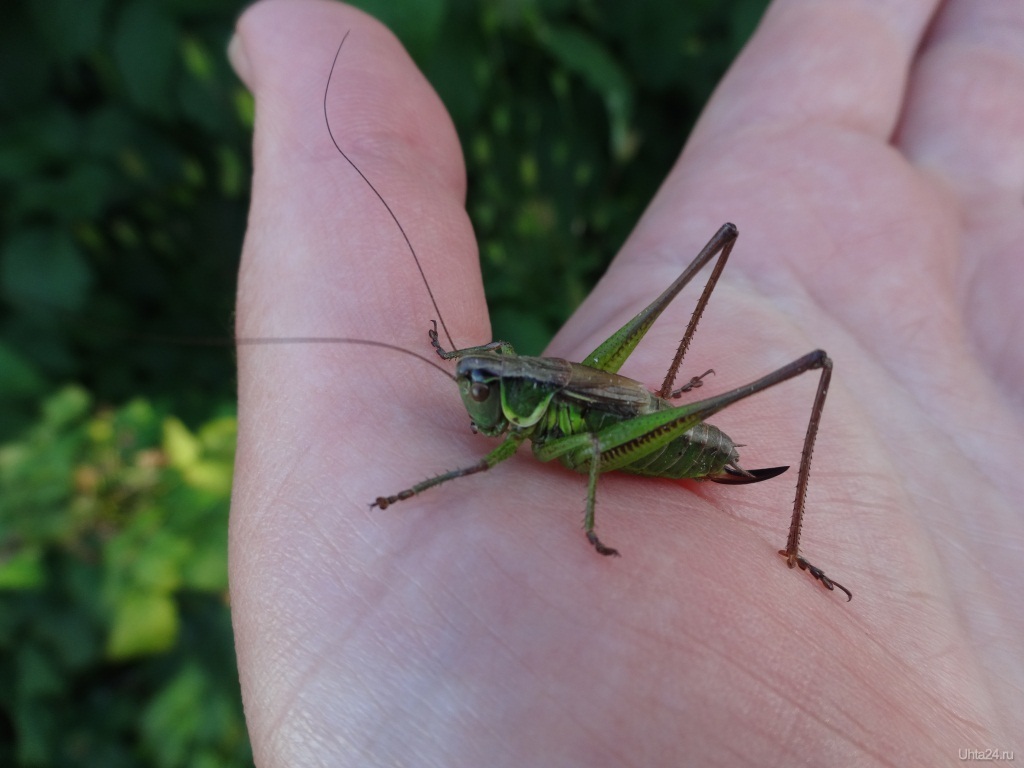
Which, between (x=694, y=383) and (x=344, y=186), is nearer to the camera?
(x=344, y=186)

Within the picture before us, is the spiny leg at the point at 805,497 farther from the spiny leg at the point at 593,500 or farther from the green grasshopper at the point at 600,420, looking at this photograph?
the spiny leg at the point at 593,500

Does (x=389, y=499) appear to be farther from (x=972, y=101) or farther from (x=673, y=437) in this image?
(x=972, y=101)

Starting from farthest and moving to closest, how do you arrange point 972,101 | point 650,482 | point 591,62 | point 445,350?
point 972,101
point 591,62
point 445,350
point 650,482

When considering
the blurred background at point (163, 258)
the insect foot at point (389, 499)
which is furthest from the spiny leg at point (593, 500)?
the blurred background at point (163, 258)

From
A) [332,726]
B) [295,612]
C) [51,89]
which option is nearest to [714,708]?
[332,726]

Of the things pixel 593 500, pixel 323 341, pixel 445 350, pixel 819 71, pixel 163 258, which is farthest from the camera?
pixel 163 258

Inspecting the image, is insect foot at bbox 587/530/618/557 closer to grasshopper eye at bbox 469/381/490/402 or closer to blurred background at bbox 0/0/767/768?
grasshopper eye at bbox 469/381/490/402

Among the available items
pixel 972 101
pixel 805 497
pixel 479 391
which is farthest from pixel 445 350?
pixel 972 101
